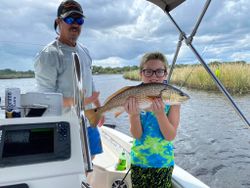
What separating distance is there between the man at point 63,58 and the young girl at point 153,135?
665mm

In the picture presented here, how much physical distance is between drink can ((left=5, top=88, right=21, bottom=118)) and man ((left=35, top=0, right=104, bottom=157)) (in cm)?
67

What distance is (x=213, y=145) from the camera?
8641 mm

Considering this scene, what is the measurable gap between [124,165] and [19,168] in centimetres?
187

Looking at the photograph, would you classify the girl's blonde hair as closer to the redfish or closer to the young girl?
the young girl

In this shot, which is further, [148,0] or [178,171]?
[148,0]

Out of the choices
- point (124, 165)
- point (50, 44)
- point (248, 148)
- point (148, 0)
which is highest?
point (148, 0)

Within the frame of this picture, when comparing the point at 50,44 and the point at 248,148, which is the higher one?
the point at 50,44

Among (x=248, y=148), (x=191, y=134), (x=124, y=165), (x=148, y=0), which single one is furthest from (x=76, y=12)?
(x=191, y=134)

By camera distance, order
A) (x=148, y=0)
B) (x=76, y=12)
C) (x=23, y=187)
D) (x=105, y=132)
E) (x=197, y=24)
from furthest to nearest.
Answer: (x=105, y=132) → (x=148, y=0) → (x=197, y=24) → (x=76, y=12) → (x=23, y=187)

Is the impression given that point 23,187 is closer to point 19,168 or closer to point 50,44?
point 19,168

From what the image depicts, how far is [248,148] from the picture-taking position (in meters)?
8.24

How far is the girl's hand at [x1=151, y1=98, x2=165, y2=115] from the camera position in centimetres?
227

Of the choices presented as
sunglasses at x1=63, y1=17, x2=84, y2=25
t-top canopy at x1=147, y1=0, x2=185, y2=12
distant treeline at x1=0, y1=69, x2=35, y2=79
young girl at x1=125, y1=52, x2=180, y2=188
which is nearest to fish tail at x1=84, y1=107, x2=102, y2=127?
young girl at x1=125, y1=52, x2=180, y2=188

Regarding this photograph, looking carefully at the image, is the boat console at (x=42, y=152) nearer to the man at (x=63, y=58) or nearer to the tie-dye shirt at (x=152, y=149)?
the tie-dye shirt at (x=152, y=149)
